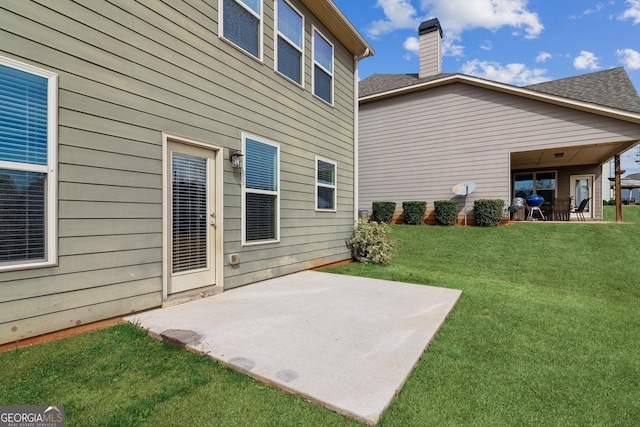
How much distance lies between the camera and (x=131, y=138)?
120 inches

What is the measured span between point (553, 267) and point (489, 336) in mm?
4161

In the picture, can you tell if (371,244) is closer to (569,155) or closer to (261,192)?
(261,192)

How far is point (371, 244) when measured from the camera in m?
6.80

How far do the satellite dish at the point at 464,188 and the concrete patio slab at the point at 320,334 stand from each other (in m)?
6.65

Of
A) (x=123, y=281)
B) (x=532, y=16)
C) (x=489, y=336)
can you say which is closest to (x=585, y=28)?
(x=532, y=16)

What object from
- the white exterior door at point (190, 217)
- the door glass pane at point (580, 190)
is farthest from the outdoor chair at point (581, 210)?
the white exterior door at point (190, 217)

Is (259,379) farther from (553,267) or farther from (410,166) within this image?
(410,166)

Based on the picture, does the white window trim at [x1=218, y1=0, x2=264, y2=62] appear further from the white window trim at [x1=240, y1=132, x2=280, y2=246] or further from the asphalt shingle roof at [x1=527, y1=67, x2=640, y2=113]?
the asphalt shingle roof at [x1=527, y1=67, x2=640, y2=113]

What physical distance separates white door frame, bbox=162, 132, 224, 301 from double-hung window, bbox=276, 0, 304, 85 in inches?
84.9

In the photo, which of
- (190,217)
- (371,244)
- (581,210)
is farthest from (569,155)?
(190,217)

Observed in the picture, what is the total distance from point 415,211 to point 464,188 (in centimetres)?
Answer: 176

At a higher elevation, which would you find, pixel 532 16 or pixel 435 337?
pixel 532 16

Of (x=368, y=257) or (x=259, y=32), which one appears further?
(x=368, y=257)

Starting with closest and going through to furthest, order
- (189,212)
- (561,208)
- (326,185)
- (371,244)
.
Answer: (189,212)
(326,185)
(371,244)
(561,208)
